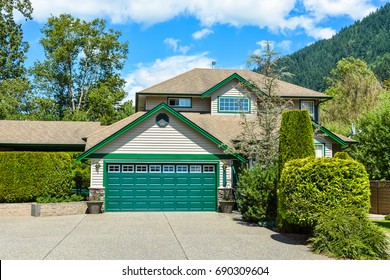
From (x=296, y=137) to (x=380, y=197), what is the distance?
1215 centimetres

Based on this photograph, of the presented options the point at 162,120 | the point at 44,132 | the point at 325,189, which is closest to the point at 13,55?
the point at 44,132

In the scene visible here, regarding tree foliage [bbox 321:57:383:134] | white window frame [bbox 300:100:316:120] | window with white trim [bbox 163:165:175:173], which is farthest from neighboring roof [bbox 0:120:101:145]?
tree foliage [bbox 321:57:383:134]

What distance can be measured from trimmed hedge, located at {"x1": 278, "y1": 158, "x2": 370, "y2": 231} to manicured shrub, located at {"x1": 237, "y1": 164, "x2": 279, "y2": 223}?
11.4ft

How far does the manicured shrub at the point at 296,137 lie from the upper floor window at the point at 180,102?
12.9 meters

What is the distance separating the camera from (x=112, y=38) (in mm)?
47219

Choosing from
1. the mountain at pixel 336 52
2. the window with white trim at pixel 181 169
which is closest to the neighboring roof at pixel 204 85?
the window with white trim at pixel 181 169

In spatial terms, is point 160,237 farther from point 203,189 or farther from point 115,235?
point 203,189

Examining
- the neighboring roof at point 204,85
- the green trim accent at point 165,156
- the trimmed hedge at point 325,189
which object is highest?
the neighboring roof at point 204,85

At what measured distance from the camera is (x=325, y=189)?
1235cm

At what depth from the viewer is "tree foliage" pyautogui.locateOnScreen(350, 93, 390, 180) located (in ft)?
89.3

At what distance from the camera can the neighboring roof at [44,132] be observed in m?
26.2

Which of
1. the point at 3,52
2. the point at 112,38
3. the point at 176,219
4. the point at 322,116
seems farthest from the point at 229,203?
the point at 3,52

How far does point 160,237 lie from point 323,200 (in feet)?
16.3

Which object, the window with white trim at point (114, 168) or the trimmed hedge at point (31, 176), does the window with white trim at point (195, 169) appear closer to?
the window with white trim at point (114, 168)
